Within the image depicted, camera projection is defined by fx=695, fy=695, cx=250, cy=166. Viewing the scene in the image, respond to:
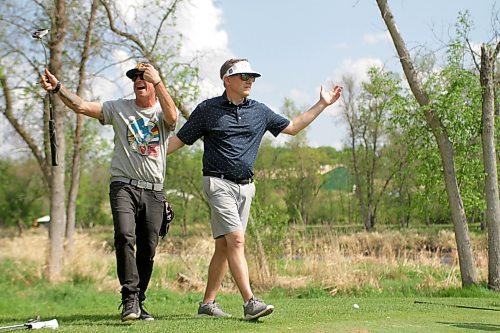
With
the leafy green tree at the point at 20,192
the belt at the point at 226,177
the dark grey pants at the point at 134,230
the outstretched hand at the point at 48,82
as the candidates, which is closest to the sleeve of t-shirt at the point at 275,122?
the belt at the point at 226,177

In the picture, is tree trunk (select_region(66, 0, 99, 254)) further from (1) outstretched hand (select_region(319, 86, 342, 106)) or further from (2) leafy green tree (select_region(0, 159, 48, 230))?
(2) leafy green tree (select_region(0, 159, 48, 230))

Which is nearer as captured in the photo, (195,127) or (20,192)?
(195,127)

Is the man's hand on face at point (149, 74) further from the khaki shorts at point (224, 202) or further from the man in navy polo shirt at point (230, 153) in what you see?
the khaki shorts at point (224, 202)

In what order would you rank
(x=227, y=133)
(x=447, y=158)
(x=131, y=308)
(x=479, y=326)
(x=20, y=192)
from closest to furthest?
(x=131, y=308), (x=479, y=326), (x=227, y=133), (x=447, y=158), (x=20, y=192)

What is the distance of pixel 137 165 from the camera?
582cm

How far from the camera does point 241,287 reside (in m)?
5.73

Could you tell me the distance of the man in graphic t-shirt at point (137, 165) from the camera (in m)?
5.64

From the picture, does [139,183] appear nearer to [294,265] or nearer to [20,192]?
[294,265]

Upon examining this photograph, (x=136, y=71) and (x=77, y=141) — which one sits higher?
(x=77, y=141)

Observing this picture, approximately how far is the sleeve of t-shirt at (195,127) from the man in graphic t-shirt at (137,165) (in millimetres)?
137

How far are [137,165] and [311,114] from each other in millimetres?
1672

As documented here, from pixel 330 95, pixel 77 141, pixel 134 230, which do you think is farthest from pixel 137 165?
pixel 77 141

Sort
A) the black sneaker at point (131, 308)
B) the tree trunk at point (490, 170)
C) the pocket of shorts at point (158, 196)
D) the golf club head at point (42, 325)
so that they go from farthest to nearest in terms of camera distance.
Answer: the tree trunk at point (490, 170), the pocket of shorts at point (158, 196), the black sneaker at point (131, 308), the golf club head at point (42, 325)

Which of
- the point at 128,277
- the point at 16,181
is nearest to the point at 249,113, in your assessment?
the point at 128,277
